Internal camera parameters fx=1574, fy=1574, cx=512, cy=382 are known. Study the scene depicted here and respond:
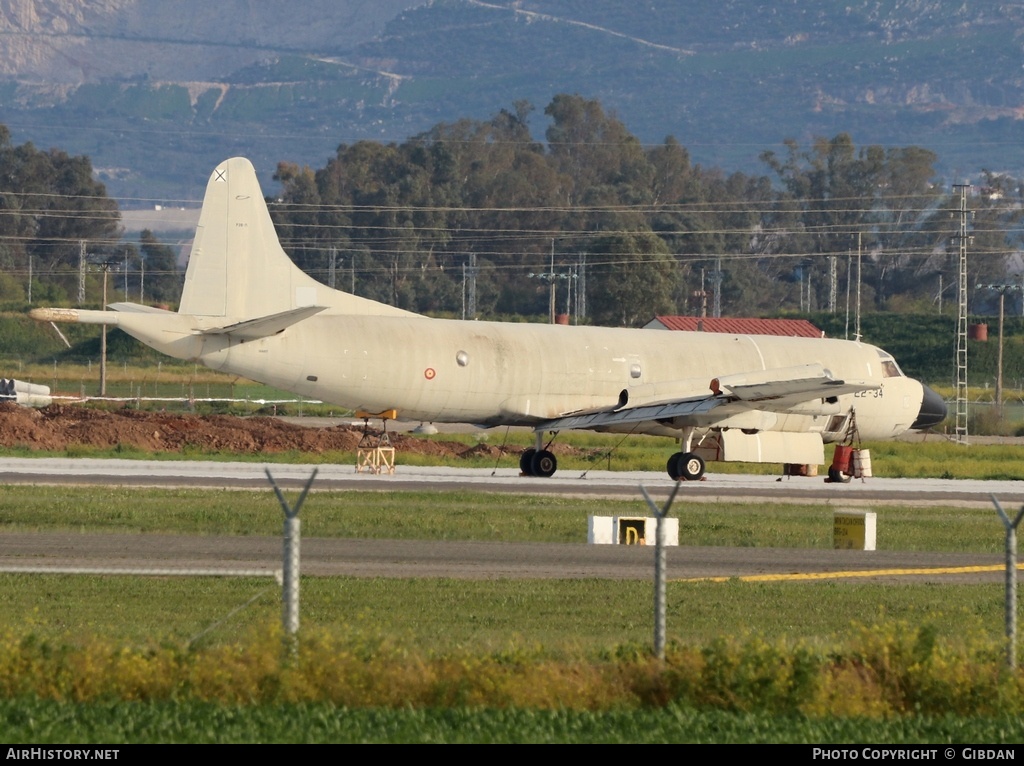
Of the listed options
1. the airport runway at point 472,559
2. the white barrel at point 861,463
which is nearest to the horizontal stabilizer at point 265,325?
the airport runway at point 472,559

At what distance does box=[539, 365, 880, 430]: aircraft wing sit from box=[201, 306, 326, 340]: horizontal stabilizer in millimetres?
8502

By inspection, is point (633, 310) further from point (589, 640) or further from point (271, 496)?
point (589, 640)

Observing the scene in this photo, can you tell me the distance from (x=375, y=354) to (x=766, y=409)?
11.4 meters

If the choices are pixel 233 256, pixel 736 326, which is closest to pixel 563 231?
pixel 736 326

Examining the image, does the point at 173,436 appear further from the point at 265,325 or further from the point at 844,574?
the point at 844,574

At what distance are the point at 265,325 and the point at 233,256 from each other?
2.18 meters

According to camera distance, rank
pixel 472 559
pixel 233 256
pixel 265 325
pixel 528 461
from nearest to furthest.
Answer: pixel 472 559
pixel 265 325
pixel 233 256
pixel 528 461

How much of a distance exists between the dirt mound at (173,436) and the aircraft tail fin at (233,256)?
1242 centimetres

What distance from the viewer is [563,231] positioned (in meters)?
162

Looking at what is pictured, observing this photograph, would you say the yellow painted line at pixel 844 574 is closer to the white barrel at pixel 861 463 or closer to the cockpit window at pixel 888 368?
Result: the white barrel at pixel 861 463

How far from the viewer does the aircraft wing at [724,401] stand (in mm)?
41156

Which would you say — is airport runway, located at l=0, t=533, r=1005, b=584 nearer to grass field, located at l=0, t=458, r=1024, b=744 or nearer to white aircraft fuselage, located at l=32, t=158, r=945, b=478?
grass field, located at l=0, t=458, r=1024, b=744
